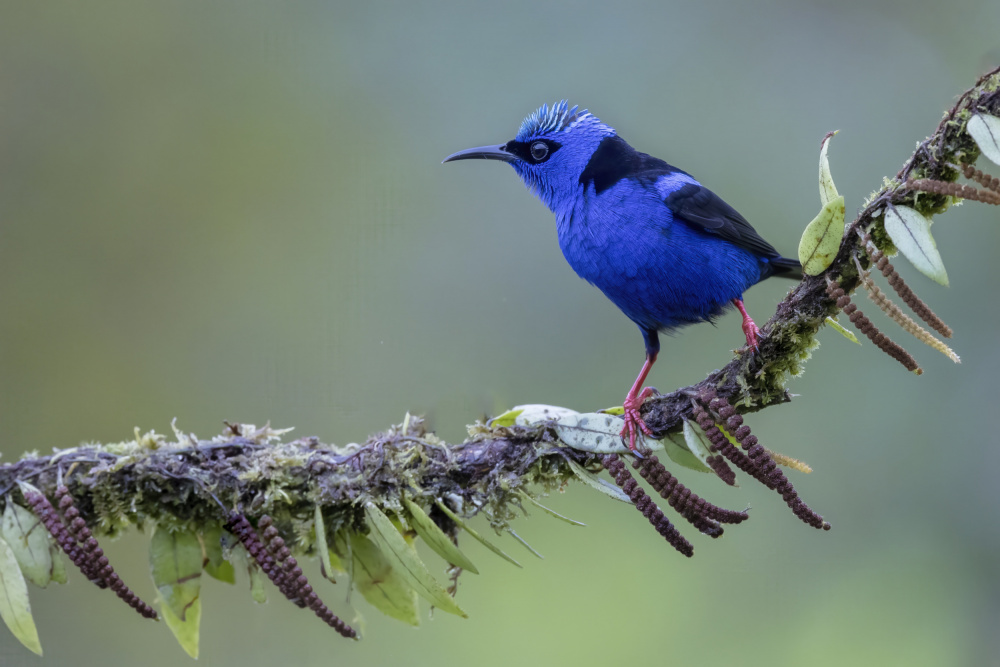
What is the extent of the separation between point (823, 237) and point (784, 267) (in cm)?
99

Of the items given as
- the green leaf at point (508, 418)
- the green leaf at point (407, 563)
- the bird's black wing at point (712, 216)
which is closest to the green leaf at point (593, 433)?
the green leaf at point (508, 418)

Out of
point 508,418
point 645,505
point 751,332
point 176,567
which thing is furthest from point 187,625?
point 751,332

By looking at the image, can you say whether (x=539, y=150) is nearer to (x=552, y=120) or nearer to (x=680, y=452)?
(x=552, y=120)

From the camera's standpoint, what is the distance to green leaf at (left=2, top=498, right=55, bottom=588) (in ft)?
6.81

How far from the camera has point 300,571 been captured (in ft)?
6.24

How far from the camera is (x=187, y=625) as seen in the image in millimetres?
2168

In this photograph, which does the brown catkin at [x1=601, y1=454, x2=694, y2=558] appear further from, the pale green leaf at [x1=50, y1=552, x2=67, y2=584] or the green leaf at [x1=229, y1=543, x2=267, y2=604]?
the pale green leaf at [x1=50, y1=552, x2=67, y2=584]

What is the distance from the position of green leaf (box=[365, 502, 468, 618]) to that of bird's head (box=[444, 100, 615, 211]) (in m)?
1.28

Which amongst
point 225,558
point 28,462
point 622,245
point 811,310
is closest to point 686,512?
point 811,310

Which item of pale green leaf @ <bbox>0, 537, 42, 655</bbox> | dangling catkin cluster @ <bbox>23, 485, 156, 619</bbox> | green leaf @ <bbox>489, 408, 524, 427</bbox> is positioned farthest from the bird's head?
pale green leaf @ <bbox>0, 537, 42, 655</bbox>

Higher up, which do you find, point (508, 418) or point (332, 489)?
point (508, 418)

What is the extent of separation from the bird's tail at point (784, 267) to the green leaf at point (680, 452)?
0.89m

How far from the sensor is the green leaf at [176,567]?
2158mm

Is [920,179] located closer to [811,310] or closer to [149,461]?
[811,310]
